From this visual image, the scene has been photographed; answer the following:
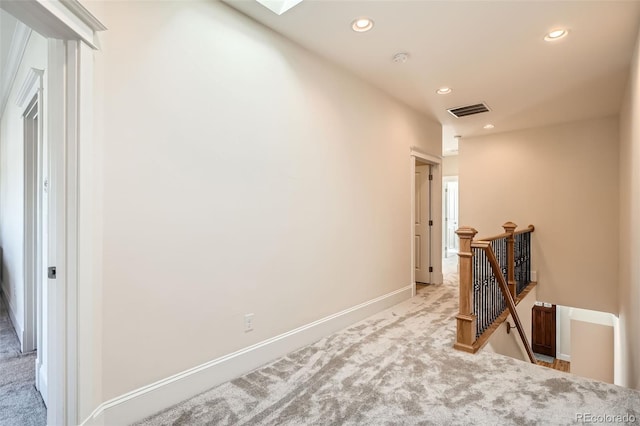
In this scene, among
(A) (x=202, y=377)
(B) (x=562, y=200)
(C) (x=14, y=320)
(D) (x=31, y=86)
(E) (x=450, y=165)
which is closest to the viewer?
(A) (x=202, y=377)

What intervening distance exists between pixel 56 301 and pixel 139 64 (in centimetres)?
130

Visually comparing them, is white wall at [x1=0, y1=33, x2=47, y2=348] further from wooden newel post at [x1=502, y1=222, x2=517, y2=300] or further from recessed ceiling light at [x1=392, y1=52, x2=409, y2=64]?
wooden newel post at [x1=502, y1=222, x2=517, y2=300]

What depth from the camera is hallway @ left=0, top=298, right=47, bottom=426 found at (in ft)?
6.00

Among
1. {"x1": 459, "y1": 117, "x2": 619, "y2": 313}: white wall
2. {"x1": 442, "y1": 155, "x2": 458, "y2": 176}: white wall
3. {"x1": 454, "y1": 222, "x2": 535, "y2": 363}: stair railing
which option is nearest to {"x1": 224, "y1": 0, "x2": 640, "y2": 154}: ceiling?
{"x1": 459, "y1": 117, "x2": 619, "y2": 313}: white wall

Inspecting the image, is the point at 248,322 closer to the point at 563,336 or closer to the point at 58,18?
the point at 58,18

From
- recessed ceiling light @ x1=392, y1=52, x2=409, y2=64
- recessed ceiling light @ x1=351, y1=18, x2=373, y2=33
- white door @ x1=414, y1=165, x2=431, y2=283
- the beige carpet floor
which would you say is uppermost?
recessed ceiling light @ x1=351, y1=18, x2=373, y2=33

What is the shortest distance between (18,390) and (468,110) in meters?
5.27

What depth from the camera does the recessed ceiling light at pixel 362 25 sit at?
2.39 meters

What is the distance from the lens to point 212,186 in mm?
2131

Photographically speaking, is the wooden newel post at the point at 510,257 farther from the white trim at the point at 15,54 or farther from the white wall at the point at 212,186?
the white trim at the point at 15,54

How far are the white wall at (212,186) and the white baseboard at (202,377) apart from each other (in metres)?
0.06

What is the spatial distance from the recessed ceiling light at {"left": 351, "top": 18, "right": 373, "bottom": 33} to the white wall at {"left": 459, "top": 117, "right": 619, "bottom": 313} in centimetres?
416

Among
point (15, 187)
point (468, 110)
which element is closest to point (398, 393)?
point (468, 110)

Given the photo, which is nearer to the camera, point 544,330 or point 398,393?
point 398,393
